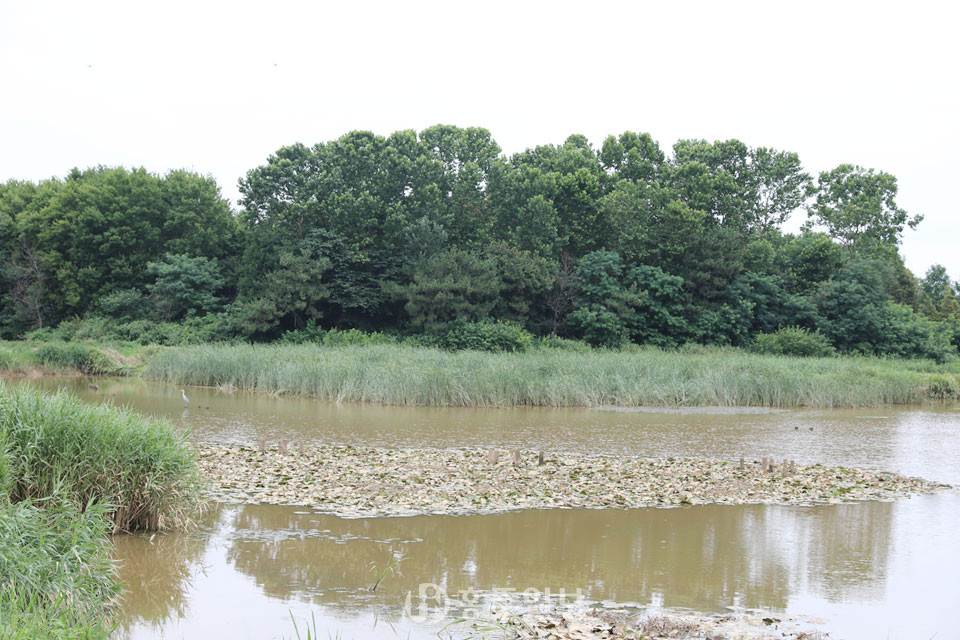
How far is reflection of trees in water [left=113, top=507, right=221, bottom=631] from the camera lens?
18.7ft

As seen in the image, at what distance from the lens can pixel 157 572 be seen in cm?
645

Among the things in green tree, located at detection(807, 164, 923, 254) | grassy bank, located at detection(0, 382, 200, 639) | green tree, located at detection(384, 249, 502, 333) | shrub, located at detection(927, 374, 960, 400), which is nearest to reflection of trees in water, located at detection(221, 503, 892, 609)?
grassy bank, located at detection(0, 382, 200, 639)

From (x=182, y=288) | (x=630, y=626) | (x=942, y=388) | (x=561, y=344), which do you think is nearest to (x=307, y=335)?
(x=182, y=288)

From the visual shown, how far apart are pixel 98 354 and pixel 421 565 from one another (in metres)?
24.6

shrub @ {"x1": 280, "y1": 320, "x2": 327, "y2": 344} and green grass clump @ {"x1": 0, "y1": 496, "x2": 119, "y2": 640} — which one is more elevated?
shrub @ {"x1": 280, "y1": 320, "x2": 327, "y2": 344}

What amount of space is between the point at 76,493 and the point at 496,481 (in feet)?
16.9

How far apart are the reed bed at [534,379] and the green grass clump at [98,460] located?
1253 cm

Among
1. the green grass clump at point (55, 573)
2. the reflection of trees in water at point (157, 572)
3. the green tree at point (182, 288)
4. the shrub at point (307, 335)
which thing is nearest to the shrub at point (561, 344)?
the shrub at point (307, 335)

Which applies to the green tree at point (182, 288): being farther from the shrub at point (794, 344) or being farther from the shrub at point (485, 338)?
the shrub at point (794, 344)

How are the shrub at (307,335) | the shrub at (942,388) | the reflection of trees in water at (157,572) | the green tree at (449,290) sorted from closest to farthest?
the reflection of trees in water at (157,572) < the shrub at (942,388) < the green tree at (449,290) < the shrub at (307,335)

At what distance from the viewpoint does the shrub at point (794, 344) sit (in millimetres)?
33969

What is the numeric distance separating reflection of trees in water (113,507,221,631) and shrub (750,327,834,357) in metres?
30.7

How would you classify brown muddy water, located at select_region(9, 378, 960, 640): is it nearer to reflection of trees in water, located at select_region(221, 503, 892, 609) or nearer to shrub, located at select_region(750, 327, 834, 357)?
reflection of trees in water, located at select_region(221, 503, 892, 609)

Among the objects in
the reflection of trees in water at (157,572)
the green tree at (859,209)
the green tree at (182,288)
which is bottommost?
the reflection of trees in water at (157,572)
